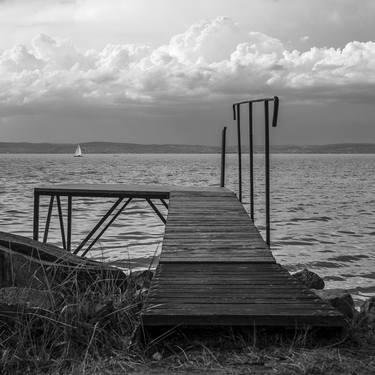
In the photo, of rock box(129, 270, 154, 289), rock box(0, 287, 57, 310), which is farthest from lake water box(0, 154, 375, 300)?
rock box(0, 287, 57, 310)

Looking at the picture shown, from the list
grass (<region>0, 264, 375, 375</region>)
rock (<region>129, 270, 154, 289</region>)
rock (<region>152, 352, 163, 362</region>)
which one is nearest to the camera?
grass (<region>0, 264, 375, 375</region>)

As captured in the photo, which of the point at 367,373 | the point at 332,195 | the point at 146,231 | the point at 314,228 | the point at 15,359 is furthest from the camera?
the point at 332,195

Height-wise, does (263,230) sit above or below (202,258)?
below

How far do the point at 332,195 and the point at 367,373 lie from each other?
108ft

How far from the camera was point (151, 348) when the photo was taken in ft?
12.2

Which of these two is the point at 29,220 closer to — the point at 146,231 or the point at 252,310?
the point at 146,231

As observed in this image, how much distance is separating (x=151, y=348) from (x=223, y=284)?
1114mm

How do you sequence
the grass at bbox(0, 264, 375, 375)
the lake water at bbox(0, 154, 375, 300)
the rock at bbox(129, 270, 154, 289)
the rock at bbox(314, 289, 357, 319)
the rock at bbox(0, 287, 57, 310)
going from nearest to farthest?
1. the grass at bbox(0, 264, 375, 375)
2. the rock at bbox(0, 287, 57, 310)
3. the rock at bbox(314, 289, 357, 319)
4. the rock at bbox(129, 270, 154, 289)
5. the lake water at bbox(0, 154, 375, 300)

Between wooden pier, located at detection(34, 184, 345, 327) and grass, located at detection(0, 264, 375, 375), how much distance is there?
105 millimetres

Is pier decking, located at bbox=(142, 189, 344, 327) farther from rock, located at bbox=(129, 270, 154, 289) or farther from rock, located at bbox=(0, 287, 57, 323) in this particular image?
rock, located at bbox=(0, 287, 57, 323)

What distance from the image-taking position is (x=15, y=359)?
3.64m

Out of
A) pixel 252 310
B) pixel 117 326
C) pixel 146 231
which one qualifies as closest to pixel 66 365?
pixel 117 326

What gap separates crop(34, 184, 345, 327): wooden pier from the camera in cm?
380

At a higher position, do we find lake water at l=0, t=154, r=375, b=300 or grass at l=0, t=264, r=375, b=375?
grass at l=0, t=264, r=375, b=375
